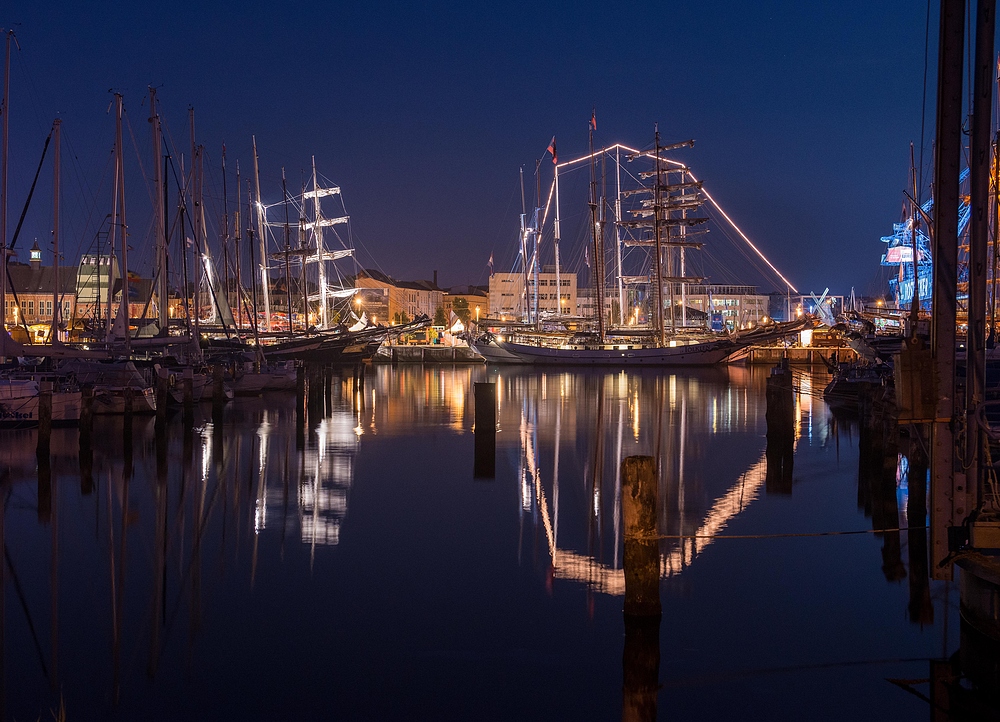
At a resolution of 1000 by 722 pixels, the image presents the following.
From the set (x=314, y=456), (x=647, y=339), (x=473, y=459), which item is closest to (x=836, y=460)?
(x=473, y=459)

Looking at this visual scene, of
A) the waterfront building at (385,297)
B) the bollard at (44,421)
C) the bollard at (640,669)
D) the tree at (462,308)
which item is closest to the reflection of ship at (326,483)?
the bollard at (44,421)

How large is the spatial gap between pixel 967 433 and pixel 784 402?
42.9ft

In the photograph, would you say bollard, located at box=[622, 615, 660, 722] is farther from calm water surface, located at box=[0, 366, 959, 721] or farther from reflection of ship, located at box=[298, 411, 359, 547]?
reflection of ship, located at box=[298, 411, 359, 547]

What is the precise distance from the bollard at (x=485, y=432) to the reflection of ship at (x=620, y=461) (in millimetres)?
860

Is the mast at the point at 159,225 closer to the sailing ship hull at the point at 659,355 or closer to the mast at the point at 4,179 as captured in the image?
the mast at the point at 4,179

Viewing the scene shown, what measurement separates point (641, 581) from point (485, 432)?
12031 mm

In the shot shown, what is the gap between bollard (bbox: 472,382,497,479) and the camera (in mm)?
21891

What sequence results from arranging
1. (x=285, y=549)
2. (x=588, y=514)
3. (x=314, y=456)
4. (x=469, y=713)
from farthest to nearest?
(x=314, y=456)
(x=588, y=514)
(x=285, y=549)
(x=469, y=713)

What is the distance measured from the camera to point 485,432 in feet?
74.0

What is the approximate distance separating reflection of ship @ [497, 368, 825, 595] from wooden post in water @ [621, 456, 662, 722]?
1.14 m

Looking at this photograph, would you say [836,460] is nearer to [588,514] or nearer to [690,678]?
[588,514]

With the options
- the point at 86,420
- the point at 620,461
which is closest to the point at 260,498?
the point at 86,420

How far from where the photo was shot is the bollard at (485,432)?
2189 centimetres

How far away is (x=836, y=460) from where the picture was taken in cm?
2411
